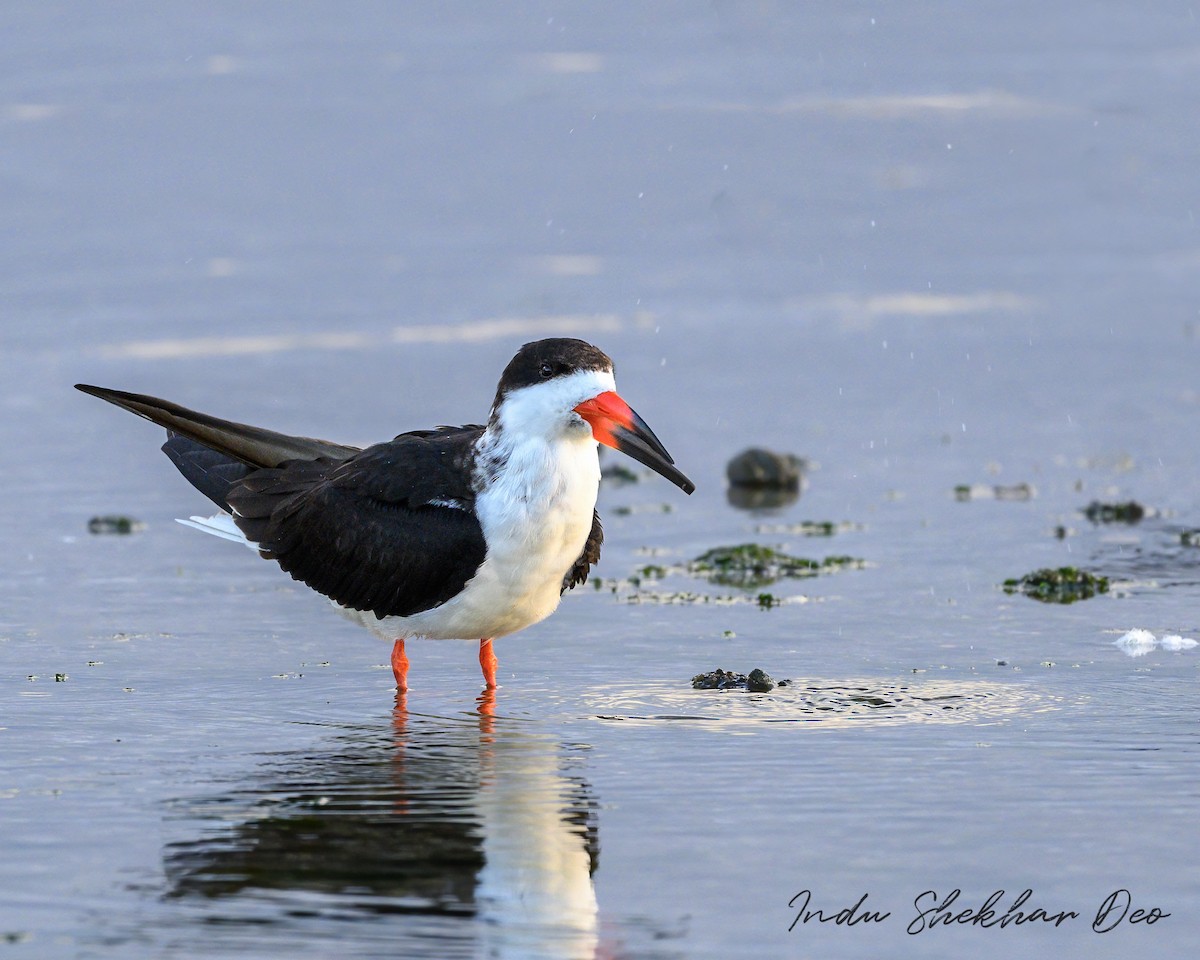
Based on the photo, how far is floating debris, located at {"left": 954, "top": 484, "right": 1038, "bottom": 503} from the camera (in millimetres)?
11586

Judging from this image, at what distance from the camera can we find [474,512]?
7543 millimetres

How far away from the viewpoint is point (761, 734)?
690cm

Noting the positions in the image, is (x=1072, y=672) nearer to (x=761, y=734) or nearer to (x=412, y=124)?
(x=761, y=734)

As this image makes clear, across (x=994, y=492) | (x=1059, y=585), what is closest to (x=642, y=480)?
(x=994, y=492)

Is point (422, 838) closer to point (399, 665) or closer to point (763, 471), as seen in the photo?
point (399, 665)

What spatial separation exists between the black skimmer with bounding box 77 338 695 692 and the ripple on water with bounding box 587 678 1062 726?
1.97 ft

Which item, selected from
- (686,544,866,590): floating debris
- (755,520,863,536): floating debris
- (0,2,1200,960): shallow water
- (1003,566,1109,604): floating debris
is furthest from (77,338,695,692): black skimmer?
(755,520,863,536): floating debris

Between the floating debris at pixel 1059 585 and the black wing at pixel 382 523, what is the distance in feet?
9.49

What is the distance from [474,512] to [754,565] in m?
2.74

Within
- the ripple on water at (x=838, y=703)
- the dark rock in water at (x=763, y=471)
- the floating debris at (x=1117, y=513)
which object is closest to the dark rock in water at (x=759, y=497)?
the dark rock in water at (x=763, y=471)

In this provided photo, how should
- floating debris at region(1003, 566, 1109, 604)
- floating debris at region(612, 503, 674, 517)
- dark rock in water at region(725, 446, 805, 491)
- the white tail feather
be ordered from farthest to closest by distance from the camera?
1. dark rock in water at region(725, 446, 805, 491)
2. floating debris at region(612, 503, 674, 517)
3. floating debris at region(1003, 566, 1109, 604)
4. the white tail feather

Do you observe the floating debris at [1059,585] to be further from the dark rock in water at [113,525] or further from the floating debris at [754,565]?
the dark rock in water at [113,525]

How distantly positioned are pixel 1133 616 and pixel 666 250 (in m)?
9.94

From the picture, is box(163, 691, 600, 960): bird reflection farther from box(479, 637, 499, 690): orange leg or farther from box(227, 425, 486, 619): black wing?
box(227, 425, 486, 619): black wing
